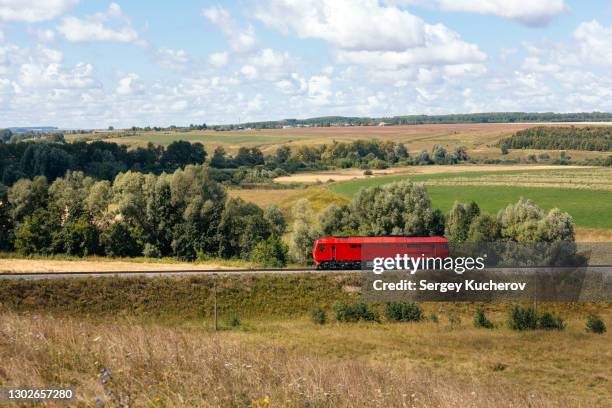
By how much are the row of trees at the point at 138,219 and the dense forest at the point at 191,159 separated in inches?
1331

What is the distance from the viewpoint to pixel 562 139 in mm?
182250

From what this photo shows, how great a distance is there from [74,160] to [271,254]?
80.7m

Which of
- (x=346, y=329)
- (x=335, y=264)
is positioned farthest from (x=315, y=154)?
(x=346, y=329)

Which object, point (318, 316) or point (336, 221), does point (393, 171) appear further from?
point (318, 316)

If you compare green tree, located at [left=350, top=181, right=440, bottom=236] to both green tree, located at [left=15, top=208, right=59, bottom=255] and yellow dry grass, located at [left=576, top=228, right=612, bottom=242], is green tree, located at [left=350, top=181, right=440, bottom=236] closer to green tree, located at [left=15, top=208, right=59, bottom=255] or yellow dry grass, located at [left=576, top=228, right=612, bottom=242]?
yellow dry grass, located at [left=576, top=228, right=612, bottom=242]

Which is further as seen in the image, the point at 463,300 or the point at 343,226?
the point at 343,226

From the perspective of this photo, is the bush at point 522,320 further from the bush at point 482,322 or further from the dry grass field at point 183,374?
the dry grass field at point 183,374

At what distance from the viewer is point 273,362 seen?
38.3ft

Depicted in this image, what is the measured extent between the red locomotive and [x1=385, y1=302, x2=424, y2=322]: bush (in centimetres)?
826

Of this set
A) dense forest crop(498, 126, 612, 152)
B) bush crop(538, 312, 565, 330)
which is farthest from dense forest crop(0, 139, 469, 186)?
bush crop(538, 312, 565, 330)

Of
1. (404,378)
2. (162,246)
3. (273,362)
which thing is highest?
(273,362)

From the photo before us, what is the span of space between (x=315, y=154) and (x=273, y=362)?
162 m

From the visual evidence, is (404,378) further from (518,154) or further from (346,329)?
(518,154)

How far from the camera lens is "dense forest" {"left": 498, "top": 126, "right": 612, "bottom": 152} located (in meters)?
177
